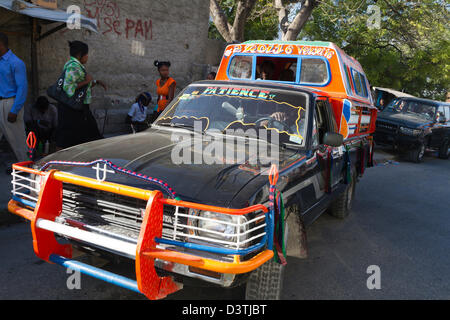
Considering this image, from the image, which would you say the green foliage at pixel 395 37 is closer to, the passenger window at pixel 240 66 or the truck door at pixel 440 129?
the truck door at pixel 440 129

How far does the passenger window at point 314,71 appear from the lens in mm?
6270

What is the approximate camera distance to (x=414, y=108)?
520 inches

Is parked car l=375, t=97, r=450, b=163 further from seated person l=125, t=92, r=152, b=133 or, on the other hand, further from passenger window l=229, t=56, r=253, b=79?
seated person l=125, t=92, r=152, b=133

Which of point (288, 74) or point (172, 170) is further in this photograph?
point (288, 74)

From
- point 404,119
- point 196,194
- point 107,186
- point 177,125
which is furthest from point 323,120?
point 404,119

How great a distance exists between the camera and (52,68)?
27.2ft

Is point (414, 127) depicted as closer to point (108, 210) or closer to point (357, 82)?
point (357, 82)

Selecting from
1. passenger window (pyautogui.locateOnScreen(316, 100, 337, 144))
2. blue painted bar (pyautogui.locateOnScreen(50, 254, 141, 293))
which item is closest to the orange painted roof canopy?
passenger window (pyautogui.locateOnScreen(316, 100, 337, 144))

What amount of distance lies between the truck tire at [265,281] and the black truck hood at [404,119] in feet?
34.1

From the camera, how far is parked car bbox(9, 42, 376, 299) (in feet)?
8.00

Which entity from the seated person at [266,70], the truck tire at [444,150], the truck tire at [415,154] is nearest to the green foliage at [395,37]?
the truck tire at [444,150]

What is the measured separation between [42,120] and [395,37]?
1661cm

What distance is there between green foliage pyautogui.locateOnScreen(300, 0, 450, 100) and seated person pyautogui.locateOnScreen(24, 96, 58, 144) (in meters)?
12.5

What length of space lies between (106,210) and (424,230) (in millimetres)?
4474
